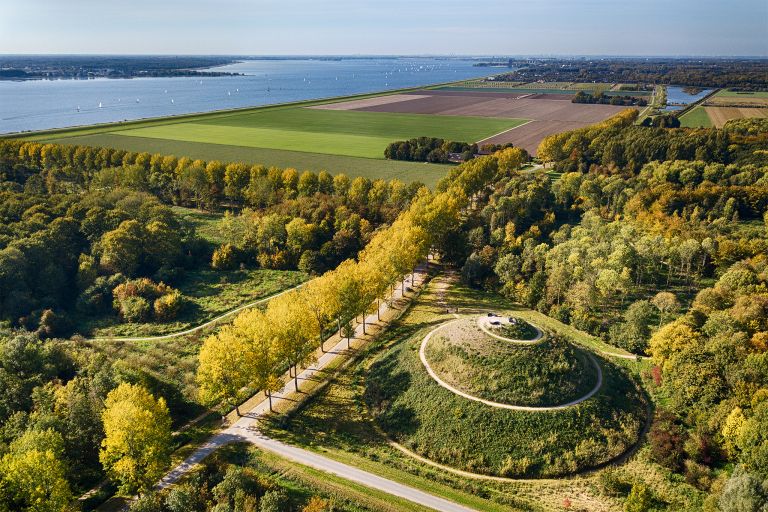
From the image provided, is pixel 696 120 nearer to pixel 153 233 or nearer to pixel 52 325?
pixel 153 233

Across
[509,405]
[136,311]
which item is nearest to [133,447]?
[509,405]

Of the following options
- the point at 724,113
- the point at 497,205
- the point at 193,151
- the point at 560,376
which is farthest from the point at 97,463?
the point at 724,113

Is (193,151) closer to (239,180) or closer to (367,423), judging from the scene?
(239,180)

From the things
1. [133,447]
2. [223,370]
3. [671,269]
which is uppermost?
[671,269]

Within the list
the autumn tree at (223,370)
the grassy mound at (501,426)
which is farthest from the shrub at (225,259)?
the grassy mound at (501,426)

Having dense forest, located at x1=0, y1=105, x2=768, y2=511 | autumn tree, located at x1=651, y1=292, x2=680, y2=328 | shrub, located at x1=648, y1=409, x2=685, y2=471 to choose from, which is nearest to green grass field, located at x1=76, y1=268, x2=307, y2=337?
dense forest, located at x1=0, y1=105, x2=768, y2=511

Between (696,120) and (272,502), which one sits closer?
(272,502)
